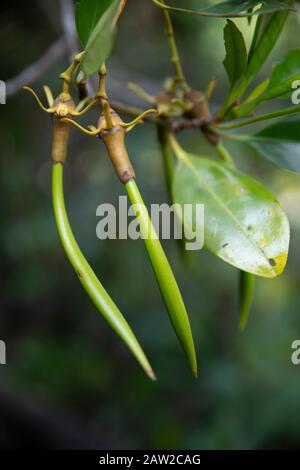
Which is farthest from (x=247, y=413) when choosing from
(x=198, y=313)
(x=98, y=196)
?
(x=98, y=196)

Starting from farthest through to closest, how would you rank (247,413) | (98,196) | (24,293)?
1. (24,293)
2. (98,196)
3. (247,413)

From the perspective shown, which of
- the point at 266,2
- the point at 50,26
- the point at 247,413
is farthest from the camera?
the point at 247,413

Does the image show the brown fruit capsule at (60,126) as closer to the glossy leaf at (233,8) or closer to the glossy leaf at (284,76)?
the glossy leaf at (233,8)

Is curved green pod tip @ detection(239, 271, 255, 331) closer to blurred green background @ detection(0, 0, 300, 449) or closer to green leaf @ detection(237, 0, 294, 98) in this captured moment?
green leaf @ detection(237, 0, 294, 98)

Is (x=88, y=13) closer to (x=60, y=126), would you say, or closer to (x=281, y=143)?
(x=60, y=126)

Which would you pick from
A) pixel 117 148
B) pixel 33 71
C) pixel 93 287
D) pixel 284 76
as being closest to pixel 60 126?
pixel 117 148

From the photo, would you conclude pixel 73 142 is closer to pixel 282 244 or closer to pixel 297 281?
pixel 297 281

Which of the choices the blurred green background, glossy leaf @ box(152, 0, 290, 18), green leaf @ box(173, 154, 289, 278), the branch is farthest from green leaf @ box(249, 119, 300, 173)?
the blurred green background
